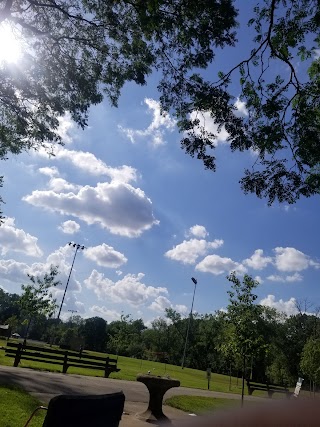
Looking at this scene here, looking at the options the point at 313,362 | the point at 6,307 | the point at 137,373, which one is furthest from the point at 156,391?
the point at 6,307

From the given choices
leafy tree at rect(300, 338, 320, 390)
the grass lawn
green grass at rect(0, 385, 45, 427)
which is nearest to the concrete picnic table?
the grass lawn

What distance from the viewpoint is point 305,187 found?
29.7 feet

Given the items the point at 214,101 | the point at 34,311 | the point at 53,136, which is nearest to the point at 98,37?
the point at 53,136

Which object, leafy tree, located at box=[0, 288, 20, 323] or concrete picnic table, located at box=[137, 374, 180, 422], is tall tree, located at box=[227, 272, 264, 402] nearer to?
concrete picnic table, located at box=[137, 374, 180, 422]

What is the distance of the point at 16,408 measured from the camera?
778 centimetres

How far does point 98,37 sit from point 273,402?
12239 millimetres

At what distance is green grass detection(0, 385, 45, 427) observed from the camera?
270 inches

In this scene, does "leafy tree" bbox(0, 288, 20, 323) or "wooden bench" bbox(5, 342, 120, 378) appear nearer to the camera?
"wooden bench" bbox(5, 342, 120, 378)

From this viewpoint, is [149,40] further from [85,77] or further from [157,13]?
[85,77]

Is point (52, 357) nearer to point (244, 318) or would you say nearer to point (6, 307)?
point (244, 318)

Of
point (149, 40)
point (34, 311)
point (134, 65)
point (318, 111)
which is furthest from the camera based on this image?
point (34, 311)

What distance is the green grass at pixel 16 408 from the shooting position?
686 cm

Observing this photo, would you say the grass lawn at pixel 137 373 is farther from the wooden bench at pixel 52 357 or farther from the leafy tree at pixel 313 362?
the leafy tree at pixel 313 362

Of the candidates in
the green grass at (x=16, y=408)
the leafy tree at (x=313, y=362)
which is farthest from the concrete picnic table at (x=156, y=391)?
the leafy tree at (x=313, y=362)
